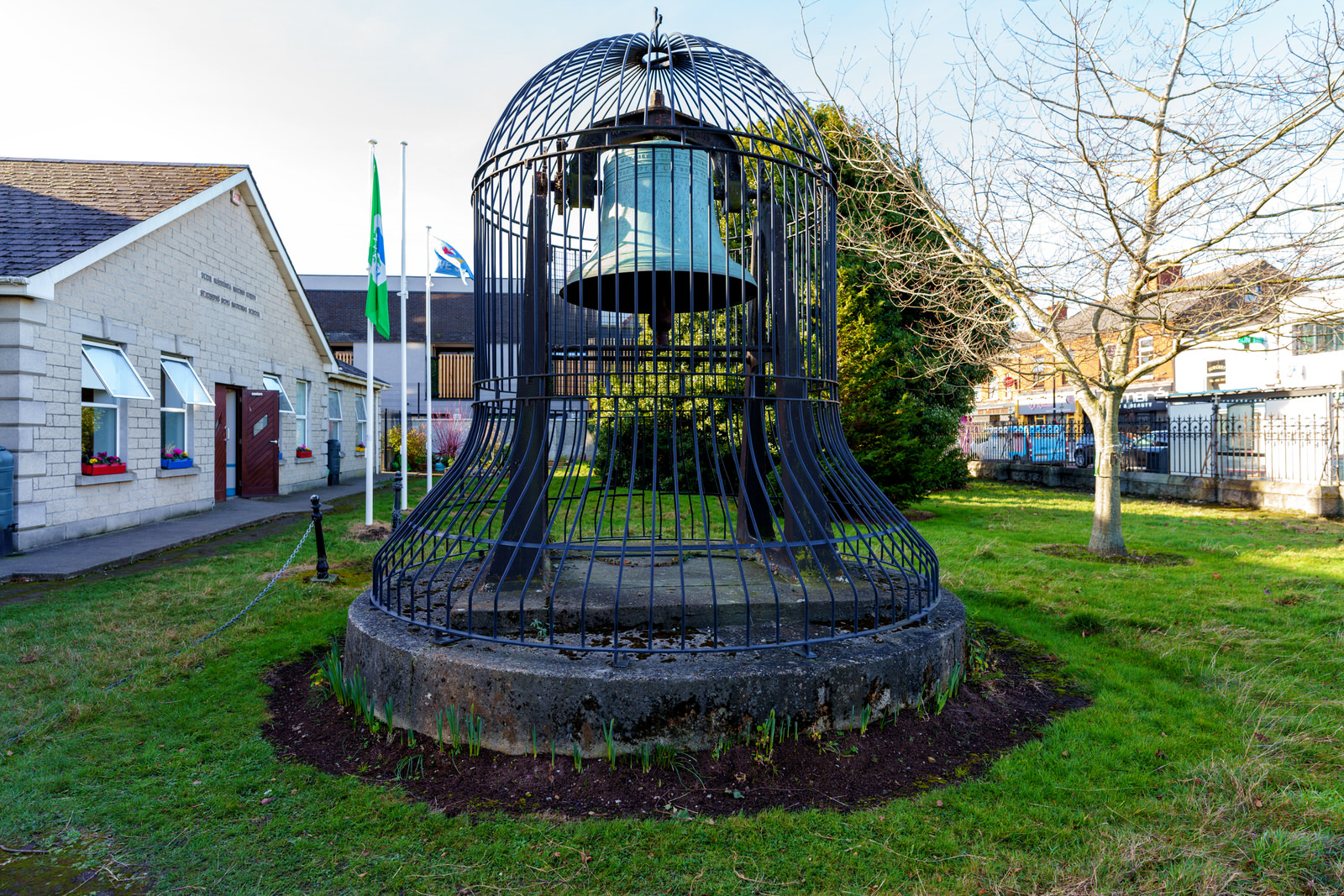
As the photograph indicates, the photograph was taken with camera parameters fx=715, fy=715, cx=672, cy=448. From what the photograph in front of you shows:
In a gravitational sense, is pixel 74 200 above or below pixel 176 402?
above

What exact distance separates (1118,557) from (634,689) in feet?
23.5

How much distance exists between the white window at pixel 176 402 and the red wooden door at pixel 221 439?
1.22 meters

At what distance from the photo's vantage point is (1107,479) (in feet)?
26.1

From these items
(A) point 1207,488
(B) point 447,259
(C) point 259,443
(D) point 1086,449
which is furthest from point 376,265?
(D) point 1086,449

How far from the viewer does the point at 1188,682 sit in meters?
4.19

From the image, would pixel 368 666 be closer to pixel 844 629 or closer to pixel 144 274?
pixel 844 629

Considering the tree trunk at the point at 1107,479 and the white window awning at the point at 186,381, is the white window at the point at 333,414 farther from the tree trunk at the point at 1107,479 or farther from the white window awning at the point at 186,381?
the tree trunk at the point at 1107,479

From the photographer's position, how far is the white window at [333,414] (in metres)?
19.3

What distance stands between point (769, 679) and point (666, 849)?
832 mm

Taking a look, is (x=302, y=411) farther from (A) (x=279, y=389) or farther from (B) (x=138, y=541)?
(B) (x=138, y=541)

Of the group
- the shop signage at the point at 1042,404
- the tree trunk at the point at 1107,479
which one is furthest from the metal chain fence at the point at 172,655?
the shop signage at the point at 1042,404

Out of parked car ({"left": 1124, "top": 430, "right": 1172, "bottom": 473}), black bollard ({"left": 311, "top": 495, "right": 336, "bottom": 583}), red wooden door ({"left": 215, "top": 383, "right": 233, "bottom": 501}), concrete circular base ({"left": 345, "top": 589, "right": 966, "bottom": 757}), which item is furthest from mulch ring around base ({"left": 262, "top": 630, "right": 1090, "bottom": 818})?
parked car ({"left": 1124, "top": 430, "right": 1172, "bottom": 473})

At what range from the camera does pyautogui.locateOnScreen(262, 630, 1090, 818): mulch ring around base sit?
283cm

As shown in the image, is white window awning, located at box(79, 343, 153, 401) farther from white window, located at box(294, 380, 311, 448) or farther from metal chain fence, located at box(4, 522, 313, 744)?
white window, located at box(294, 380, 311, 448)
